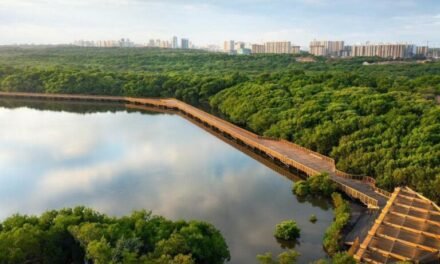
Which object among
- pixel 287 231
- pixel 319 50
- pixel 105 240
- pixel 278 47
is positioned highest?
pixel 278 47

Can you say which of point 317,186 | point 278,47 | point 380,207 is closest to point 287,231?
point 380,207

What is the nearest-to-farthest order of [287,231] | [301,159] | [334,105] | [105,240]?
[105,240], [287,231], [301,159], [334,105]

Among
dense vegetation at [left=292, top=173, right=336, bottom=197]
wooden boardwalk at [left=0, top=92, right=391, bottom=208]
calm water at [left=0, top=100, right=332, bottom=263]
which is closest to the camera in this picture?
calm water at [left=0, top=100, right=332, bottom=263]

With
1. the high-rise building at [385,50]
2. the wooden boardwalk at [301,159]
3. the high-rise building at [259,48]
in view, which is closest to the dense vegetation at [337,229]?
the wooden boardwalk at [301,159]

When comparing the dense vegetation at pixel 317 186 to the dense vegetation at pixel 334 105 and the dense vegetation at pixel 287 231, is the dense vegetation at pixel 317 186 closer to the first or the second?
the dense vegetation at pixel 334 105

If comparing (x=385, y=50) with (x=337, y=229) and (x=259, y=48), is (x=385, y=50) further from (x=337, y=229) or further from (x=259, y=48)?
(x=337, y=229)

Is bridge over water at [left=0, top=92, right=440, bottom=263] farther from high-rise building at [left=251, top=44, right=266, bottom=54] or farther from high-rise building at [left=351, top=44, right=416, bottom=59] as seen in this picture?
high-rise building at [left=251, top=44, right=266, bottom=54]

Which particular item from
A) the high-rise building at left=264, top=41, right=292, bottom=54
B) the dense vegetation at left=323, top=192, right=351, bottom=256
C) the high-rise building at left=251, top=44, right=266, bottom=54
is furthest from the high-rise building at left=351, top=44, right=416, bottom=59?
the dense vegetation at left=323, top=192, right=351, bottom=256
